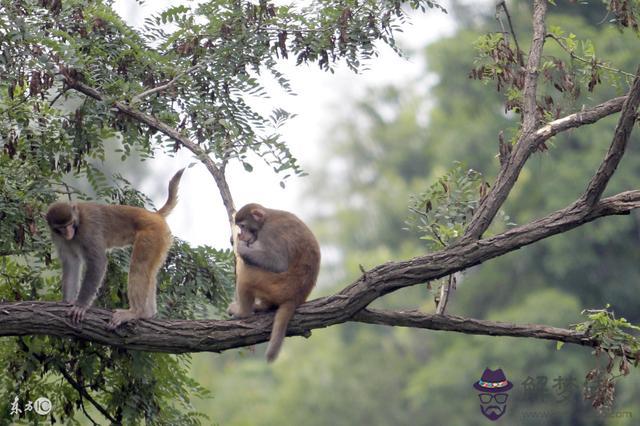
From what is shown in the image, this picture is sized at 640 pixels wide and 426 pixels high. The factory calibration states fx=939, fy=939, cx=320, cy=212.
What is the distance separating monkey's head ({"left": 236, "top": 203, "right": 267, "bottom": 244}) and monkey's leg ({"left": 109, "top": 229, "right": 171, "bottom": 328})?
67 centimetres

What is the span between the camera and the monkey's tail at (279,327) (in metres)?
6.86

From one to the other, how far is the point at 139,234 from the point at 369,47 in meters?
2.47

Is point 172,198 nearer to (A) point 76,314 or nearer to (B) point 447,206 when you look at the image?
(A) point 76,314

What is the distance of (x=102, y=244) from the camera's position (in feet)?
25.0

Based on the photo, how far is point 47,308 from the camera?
261 inches

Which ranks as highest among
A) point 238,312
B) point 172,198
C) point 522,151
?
point 522,151

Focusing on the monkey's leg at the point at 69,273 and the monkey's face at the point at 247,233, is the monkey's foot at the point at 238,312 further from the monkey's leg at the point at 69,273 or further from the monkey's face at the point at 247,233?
the monkey's leg at the point at 69,273

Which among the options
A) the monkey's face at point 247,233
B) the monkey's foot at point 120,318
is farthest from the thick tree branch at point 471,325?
the monkey's foot at point 120,318

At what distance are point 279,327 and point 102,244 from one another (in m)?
1.74

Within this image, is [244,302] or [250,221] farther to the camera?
[250,221]

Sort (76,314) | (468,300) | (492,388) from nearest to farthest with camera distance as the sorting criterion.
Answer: (76,314)
(492,388)
(468,300)

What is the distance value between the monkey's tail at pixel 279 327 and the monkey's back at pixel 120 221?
55.5 inches

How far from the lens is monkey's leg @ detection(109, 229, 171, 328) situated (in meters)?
7.29

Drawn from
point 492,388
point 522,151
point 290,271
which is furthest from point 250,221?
point 492,388
